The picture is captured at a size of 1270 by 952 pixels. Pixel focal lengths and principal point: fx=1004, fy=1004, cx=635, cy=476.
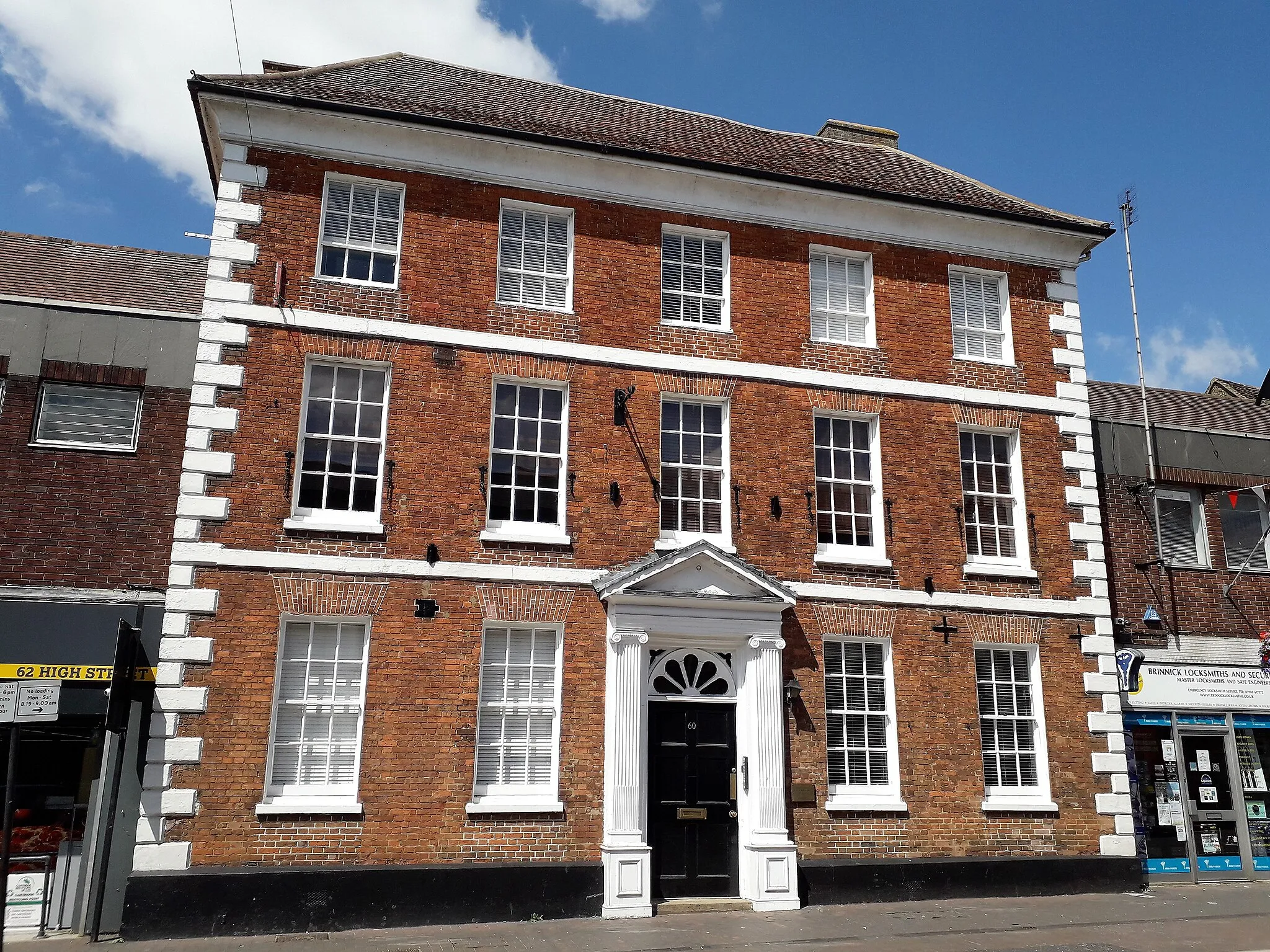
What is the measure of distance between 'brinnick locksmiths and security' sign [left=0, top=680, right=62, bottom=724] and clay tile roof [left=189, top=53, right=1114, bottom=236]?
25.6ft

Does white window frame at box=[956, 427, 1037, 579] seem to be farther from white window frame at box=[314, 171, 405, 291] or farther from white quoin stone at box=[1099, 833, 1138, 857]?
white window frame at box=[314, 171, 405, 291]

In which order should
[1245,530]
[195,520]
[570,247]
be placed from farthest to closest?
[1245,530]
[570,247]
[195,520]

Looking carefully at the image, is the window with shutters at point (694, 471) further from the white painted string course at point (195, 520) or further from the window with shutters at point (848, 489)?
the white painted string course at point (195, 520)

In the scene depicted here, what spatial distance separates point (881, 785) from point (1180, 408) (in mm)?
11818

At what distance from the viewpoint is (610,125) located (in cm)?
1577

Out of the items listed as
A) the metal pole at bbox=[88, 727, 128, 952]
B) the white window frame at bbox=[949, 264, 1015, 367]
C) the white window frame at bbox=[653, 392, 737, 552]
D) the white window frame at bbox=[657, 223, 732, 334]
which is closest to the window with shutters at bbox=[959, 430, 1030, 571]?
the white window frame at bbox=[949, 264, 1015, 367]

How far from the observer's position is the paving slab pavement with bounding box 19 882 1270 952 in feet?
34.6

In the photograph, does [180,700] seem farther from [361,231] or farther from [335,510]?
[361,231]

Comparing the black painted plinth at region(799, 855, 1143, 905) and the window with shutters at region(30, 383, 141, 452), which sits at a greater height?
the window with shutters at region(30, 383, 141, 452)

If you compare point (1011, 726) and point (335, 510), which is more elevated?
point (335, 510)

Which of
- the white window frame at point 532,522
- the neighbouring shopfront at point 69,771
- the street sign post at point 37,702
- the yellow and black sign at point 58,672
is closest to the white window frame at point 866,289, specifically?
the white window frame at point 532,522

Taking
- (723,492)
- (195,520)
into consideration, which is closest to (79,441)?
(195,520)

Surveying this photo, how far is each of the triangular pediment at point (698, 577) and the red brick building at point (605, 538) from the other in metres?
0.05

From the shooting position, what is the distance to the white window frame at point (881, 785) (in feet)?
43.8
